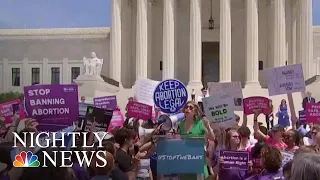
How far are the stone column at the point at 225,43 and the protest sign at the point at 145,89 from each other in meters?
33.1

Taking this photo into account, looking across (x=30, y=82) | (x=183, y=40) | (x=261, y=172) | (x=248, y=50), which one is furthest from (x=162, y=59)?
(x=261, y=172)

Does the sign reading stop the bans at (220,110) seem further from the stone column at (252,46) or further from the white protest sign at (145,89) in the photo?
the stone column at (252,46)

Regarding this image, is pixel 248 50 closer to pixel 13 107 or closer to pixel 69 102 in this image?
pixel 13 107

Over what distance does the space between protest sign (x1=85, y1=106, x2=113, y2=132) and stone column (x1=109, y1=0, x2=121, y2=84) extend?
39.5 meters

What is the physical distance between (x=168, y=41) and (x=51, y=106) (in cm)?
3972

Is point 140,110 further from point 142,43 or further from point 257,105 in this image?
point 142,43

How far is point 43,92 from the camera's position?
33.9 feet

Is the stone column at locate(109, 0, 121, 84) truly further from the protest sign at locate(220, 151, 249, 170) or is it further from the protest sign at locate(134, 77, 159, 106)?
the protest sign at locate(220, 151, 249, 170)

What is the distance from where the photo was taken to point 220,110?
12.2 m

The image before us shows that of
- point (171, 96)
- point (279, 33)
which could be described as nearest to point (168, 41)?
point (279, 33)

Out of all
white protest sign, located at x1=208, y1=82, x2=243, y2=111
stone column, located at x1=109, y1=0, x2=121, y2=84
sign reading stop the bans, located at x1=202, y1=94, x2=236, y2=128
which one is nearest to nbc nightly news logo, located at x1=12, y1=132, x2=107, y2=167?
sign reading stop the bans, located at x1=202, y1=94, x2=236, y2=128

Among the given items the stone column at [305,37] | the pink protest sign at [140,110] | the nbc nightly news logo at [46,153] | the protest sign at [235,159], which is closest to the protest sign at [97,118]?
the nbc nightly news logo at [46,153]

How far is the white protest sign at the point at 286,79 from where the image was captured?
48.5 feet

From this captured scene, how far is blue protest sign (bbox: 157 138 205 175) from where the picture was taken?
8375 mm
